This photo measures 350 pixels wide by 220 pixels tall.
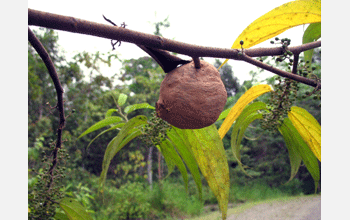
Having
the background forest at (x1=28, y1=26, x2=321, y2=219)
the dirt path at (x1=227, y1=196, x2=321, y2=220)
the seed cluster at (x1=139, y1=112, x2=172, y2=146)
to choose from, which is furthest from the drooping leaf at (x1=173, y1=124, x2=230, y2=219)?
the background forest at (x1=28, y1=26, x2=321, y2=219)

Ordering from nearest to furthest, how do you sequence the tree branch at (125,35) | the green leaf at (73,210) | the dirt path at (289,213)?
the tree branch at (125,35)
the green leaf at (73,210)
the dirt path at (289,213)

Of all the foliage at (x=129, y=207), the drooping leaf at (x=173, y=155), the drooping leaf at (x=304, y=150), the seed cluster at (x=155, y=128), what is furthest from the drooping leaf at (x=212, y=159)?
the foliage at (x=129, y=207)

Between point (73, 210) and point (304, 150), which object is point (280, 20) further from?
point (73, 210)

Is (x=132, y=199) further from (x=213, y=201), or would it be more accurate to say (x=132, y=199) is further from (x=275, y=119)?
(x=275, y=119)

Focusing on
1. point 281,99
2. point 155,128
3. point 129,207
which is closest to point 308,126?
point 281,99

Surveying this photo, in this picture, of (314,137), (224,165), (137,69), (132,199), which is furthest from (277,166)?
(137,69)

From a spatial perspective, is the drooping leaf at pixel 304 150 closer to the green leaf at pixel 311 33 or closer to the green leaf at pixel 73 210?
the green leaf at pixel 311 33
